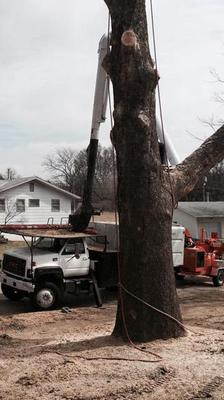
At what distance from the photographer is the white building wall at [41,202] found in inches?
1540

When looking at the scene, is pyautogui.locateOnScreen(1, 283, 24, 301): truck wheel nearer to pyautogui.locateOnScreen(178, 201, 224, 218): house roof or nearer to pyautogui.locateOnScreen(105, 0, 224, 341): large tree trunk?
pyautogui.locateOnScreen(105, 0, 224, 341): large tree trunk

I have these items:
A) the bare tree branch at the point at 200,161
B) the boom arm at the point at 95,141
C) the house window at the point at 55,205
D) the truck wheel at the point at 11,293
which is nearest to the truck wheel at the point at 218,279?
the boom arm at the point at 95,141

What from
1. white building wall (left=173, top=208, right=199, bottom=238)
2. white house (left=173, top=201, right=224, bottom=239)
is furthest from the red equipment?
white house (left=173, top=201, right=224, bottom=239)

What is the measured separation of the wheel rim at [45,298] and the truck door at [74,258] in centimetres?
82

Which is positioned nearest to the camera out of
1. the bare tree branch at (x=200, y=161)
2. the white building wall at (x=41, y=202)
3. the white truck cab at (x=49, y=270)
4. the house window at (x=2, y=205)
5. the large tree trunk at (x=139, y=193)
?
the large tree trunk at (x=139, y=193)

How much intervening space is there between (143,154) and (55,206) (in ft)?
109

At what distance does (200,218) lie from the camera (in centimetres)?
4206

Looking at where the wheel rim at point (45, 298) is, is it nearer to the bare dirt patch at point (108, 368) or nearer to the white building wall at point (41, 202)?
the bare dirt patch at point (108, 368)

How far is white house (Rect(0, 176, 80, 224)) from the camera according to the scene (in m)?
38.8

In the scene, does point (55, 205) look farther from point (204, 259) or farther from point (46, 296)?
point (46, 296)

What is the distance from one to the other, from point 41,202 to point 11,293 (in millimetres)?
24901

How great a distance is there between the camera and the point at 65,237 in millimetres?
14883

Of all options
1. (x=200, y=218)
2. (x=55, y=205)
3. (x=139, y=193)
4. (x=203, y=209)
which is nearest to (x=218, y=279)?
(x=139, y=193)

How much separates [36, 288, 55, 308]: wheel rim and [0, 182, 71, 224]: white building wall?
80.5 feet
